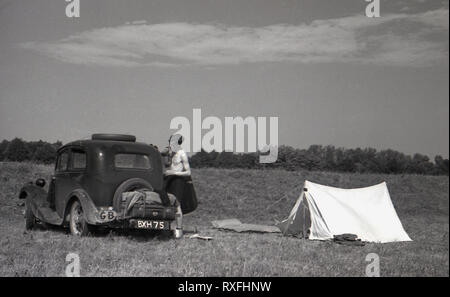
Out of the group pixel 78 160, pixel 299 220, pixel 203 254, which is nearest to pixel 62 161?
pixel 78 160

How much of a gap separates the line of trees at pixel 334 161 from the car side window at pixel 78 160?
21.7 m

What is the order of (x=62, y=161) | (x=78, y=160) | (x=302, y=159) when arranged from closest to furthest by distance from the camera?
(x=78, y=160)
(x=62, y=161)
(x=302, y=159)

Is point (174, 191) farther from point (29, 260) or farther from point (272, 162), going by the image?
point (272, 162)

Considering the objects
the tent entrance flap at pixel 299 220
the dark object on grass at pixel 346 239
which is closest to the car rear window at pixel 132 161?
the tent entrance flap at pixel 299 220

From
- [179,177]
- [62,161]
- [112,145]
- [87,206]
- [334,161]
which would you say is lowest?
[334,161]

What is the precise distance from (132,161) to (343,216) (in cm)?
561

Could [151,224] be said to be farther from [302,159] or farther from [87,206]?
[302,159]

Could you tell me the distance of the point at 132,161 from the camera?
454 inches

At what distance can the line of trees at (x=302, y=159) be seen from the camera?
85.4 feet

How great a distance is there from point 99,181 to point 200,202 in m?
11.5

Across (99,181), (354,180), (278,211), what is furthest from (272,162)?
(99,181)

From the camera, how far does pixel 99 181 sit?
10711 millimetres

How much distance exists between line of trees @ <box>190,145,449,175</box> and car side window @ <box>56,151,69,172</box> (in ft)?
69.8

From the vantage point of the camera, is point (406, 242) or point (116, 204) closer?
point (116, 204)
